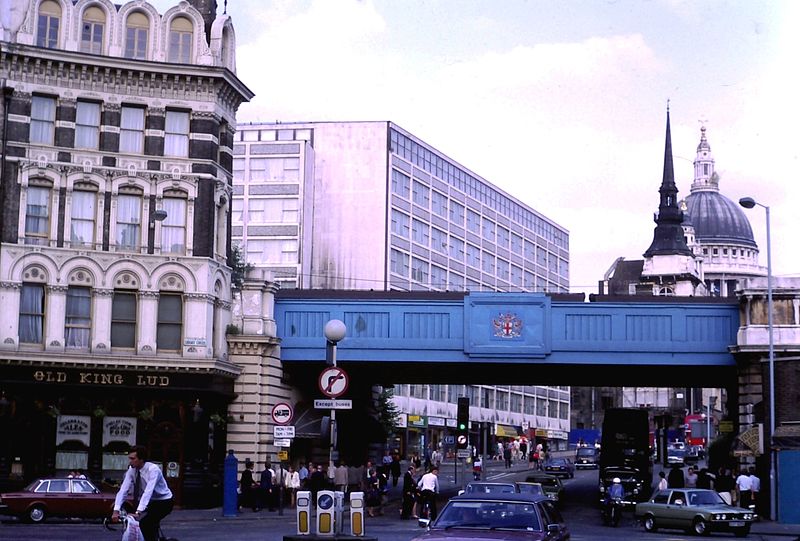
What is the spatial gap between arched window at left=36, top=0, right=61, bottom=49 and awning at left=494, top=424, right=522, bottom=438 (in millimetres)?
98205

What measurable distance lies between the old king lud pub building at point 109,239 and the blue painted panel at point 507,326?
10.6 m

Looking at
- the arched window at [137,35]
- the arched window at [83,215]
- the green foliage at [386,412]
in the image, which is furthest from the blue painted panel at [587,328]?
the green foliage at [386,412]

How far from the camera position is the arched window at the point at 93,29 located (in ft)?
157

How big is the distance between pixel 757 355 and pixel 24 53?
3019cm

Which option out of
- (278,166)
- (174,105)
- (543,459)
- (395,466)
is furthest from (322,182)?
(174,105)

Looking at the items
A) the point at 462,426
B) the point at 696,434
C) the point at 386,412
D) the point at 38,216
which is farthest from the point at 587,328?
the point at 696,434

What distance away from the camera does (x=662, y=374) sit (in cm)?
5988

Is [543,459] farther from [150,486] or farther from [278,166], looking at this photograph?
[150,486]

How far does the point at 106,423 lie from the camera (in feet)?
154

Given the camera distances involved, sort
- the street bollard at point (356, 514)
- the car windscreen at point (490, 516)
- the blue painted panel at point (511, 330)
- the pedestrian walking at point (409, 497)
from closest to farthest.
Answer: the car windscreen at point (490, 516) → the street bollard at point (356, 514) → the pedestrian walking at point (409, 497) → the blue painted panel at point (511, 330)

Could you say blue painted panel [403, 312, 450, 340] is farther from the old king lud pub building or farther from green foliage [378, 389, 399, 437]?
green foliage [378, 389, 399, 437]

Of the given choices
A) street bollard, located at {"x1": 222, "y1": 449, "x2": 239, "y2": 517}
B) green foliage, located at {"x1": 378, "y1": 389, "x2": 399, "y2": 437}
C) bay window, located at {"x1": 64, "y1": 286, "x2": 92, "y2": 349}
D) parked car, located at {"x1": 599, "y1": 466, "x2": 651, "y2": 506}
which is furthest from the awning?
street bollard, located at {"x1": 222, "y1": 449, "x2": 239, "y2": 517}

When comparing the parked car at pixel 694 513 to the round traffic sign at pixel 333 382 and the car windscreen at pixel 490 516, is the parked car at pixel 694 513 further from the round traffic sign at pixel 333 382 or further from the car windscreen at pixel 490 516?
the car windscreen at pixel 490 516

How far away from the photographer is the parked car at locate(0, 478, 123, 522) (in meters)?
37.5
